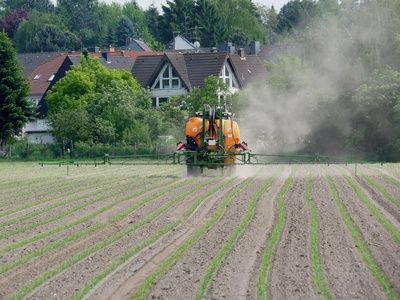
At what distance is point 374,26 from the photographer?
2766 inches

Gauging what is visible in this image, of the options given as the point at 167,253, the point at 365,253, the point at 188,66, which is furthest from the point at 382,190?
the point at 188,66

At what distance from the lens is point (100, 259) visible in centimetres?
2009

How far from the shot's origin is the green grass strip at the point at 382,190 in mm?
30516

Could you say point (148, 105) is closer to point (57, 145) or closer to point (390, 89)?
point (57, 145)

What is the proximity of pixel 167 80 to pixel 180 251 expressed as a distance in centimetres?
7048

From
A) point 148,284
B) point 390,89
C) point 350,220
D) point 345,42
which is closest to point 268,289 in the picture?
point 148,284

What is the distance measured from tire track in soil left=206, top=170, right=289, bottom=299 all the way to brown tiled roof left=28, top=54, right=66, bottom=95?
79.6m

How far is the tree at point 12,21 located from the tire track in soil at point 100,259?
14876 cm

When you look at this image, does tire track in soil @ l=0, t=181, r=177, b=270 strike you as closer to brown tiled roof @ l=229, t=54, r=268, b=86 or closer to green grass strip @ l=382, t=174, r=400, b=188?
green grass strip @ l=382, t=174, r=400, b=188

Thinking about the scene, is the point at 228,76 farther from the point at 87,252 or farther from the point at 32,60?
the point at 87,252

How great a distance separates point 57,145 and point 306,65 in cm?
1498

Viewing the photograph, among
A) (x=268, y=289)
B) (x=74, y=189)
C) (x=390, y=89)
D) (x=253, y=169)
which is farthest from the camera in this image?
(x=390, y=89)

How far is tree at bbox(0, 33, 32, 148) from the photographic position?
72.0 meters

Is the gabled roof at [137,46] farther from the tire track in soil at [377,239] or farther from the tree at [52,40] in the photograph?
the tire track in soil at [377,239]
